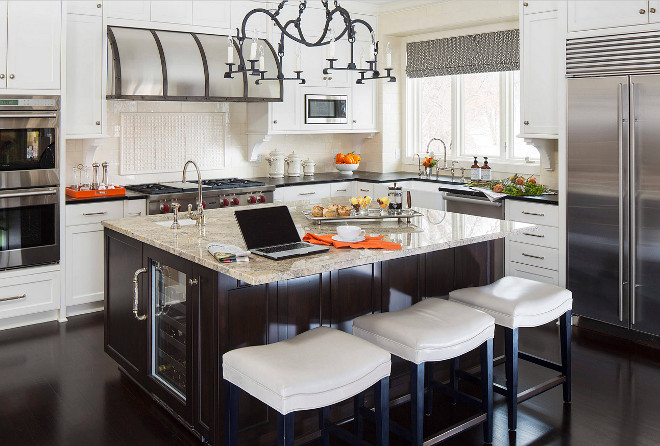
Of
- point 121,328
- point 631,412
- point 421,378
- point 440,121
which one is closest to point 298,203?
point 121,328

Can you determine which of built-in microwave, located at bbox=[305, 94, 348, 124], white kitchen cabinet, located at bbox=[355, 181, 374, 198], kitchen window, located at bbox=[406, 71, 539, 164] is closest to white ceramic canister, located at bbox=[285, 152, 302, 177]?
built-in microwave, located at bbox=[305, 94, 348, 124]

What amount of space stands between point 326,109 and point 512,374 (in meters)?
A: 4.47

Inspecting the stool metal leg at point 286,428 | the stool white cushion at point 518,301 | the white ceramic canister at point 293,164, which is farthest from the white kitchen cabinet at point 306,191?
the stool metal leg at point 286,428

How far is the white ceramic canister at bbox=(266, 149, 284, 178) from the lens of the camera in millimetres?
7273

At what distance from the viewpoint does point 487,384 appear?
3357 mm

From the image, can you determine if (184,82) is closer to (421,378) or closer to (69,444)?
(69,444)

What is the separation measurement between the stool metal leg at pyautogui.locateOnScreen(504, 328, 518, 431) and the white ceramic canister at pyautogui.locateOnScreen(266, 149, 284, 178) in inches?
166

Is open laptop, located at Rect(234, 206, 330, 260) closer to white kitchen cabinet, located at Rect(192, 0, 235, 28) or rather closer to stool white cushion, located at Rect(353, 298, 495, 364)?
stool white cushion, located at Rect(353, 298, 495, 364)

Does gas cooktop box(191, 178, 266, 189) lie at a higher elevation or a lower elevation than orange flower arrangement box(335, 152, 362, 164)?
lower

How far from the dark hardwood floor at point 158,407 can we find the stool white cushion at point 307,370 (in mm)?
762

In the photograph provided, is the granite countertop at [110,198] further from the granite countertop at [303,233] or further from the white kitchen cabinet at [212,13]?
the white kitchen cabinet at [212,13]

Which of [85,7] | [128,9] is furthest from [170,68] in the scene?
[85,7]

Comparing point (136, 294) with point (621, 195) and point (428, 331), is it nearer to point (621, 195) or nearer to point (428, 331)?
point (428, 331)

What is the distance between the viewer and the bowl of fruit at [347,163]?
7.68 m
